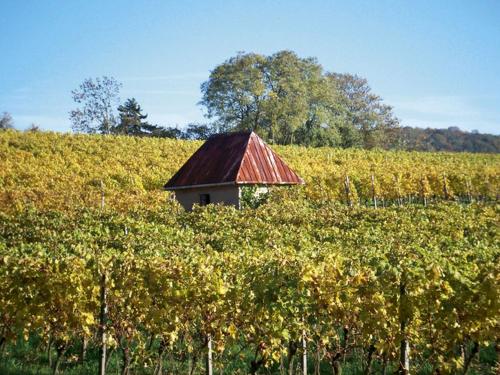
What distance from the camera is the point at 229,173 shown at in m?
25.8

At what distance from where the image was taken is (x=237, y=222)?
52.1 ft

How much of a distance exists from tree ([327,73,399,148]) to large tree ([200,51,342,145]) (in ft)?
31.8

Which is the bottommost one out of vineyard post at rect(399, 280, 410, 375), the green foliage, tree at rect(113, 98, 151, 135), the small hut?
vineyard post at rect(399, 280, 410, 375)

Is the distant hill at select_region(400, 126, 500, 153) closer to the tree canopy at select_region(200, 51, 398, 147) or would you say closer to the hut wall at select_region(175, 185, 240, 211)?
the tree canopy at select_region(200, 51, 398, 147)

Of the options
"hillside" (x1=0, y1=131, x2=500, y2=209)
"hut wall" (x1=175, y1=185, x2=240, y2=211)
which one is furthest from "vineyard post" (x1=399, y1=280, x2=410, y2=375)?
"hillside" (x1=0, y1=131, x2=500, y2=209)

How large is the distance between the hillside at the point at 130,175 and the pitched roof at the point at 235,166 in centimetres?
227

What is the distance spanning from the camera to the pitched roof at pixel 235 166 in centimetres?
2585

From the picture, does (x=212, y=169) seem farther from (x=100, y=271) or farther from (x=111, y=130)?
(x=111, y=130)

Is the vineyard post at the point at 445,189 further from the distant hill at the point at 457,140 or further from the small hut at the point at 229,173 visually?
the distant hill at the point at 457,140

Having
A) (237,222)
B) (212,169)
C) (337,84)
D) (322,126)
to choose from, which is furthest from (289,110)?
(237,222)

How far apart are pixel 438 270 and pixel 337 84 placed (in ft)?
256

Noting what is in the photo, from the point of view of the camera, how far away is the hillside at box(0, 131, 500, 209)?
27797 millimetres

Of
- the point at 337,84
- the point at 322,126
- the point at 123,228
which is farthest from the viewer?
the point at 337,84

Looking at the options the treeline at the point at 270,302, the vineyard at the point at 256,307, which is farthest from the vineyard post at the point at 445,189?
the treeline at the point at 270,302
